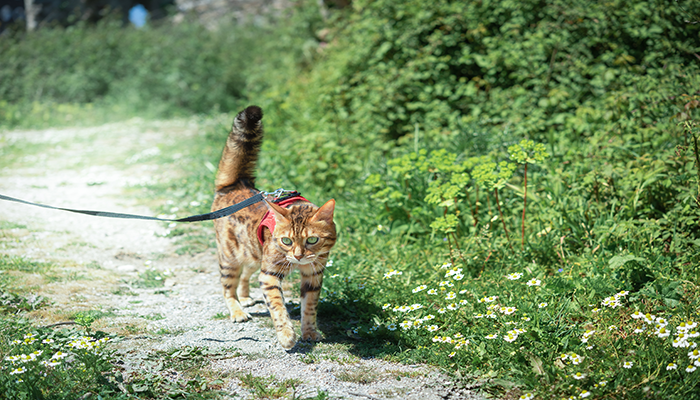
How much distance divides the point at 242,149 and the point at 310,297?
1.29m

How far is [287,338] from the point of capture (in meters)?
3.23

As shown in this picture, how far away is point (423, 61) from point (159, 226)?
12.8 feet

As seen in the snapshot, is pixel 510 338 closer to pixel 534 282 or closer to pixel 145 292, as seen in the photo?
pixel 534 282

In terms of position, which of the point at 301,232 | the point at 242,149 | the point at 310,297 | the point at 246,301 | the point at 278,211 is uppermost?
the point at 242,149

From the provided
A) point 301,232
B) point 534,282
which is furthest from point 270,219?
point 534,282

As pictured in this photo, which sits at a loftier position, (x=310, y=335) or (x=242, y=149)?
(x=242, y=149)

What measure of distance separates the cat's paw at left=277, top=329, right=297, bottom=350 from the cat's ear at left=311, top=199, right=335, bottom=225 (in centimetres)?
73

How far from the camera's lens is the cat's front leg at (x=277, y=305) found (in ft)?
10.7

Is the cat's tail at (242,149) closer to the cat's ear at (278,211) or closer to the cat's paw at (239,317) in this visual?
the cat's ear at (278,211)

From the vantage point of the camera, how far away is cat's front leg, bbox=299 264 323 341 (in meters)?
3.45

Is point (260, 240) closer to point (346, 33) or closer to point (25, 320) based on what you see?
point (25, 320)

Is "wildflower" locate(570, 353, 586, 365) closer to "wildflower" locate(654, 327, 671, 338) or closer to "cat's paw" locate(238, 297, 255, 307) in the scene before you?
"wildflower" locate(654, 327, 671, 338)

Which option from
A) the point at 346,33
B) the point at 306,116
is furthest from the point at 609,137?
the point at 346,33

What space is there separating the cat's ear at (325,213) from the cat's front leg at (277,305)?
461 millimetres
